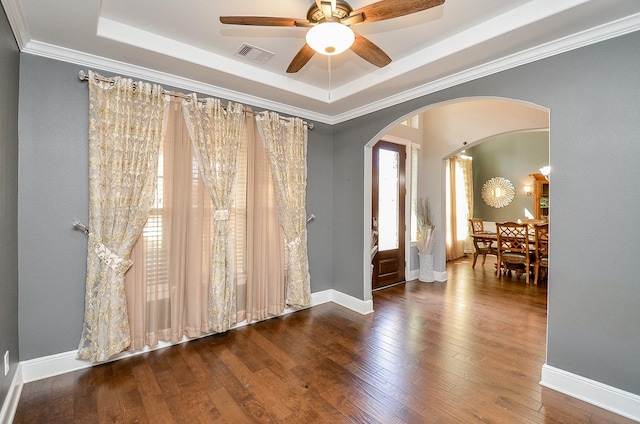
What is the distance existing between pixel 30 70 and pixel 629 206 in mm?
4522

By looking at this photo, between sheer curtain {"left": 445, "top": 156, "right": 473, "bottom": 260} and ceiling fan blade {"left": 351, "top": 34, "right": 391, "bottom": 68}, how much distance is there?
238 inches

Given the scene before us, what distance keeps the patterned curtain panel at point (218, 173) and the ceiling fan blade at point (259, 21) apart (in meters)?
1.40

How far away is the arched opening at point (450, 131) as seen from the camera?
14.7 ft

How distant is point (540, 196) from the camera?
7.73m

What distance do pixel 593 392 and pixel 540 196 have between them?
281 inches

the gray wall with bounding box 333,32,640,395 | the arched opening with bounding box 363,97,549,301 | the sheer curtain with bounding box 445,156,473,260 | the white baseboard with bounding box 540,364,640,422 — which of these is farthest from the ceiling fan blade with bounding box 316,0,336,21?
the sheer curtain with bounding box 445,156,473,260

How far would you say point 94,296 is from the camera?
7.97 feet

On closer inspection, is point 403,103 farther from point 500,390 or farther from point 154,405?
point 154,405

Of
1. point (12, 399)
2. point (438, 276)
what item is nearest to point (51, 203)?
point (12, 399)

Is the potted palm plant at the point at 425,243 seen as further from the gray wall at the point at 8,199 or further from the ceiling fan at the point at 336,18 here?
the gray wall at the point at 8,199

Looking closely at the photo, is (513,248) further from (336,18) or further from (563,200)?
(336,18)

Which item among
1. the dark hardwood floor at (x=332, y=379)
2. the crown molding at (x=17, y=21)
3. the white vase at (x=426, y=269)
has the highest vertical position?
the crown molding at (x=17, y=21)

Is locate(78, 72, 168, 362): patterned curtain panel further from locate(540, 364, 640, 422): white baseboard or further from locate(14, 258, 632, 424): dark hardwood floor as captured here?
locate(540, 364, 640, 422): white baseboard

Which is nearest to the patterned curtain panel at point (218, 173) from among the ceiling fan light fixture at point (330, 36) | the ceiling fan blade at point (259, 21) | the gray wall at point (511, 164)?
the ceiling fan blade at point (259, 21)
